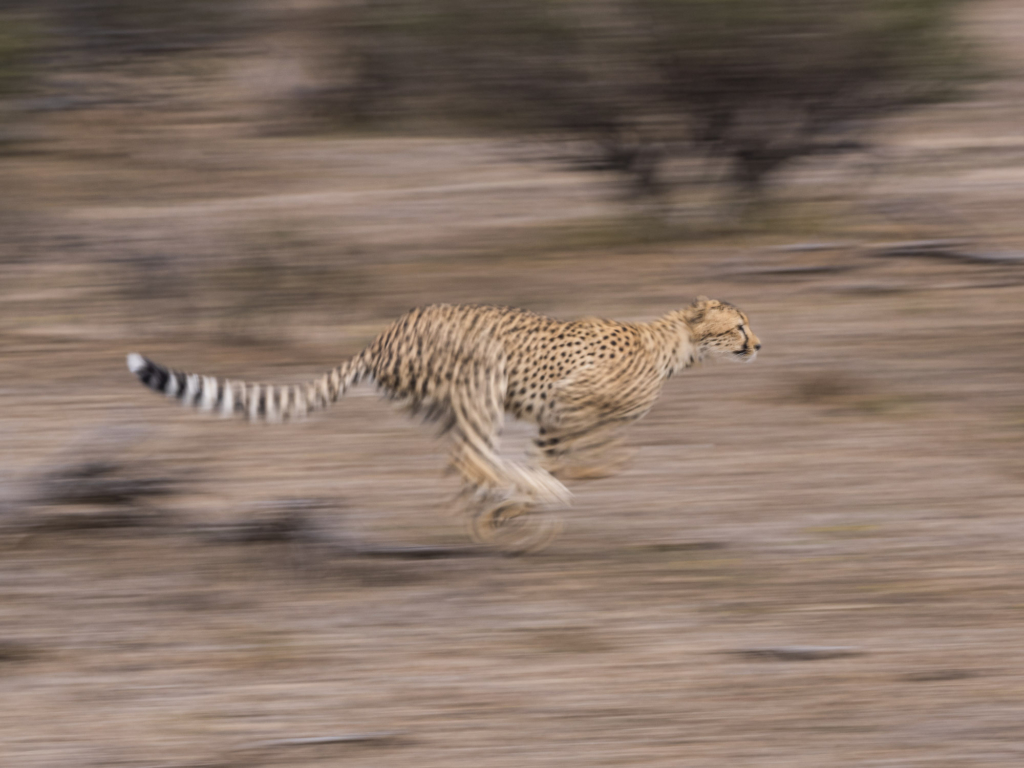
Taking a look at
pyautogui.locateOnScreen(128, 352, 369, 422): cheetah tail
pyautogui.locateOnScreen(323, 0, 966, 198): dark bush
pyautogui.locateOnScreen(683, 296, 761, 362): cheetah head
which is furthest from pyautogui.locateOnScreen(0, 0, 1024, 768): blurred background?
pyautogui.locateOnScreen(683, 296, 761, 362): cheetah head

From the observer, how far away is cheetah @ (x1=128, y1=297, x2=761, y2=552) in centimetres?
555

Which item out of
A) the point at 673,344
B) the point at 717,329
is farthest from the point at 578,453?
the point at 717,329

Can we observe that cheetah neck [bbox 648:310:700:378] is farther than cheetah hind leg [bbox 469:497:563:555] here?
Yes

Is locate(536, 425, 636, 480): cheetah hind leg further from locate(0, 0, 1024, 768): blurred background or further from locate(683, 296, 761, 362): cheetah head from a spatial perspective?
locate(683, 296, 761, 362): cheetah head

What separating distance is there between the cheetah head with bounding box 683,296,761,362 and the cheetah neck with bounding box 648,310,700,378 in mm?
25

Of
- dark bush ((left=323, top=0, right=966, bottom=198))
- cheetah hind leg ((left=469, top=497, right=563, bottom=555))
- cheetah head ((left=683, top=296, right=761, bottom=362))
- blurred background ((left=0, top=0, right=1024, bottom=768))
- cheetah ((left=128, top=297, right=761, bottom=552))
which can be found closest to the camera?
blurred background ((left=0, top=0, right=1024, bottom=768))

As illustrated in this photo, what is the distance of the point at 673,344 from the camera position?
20.3 ft

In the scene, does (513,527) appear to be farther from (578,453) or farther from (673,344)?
(673,344)

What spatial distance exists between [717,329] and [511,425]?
962 millimetres

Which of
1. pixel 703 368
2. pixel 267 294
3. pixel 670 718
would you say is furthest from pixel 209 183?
pixel 670 718

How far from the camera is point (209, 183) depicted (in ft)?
44.0

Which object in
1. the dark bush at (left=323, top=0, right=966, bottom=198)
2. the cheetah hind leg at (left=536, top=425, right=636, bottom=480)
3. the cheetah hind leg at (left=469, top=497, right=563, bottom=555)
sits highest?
the dark bush at (left=323, top=0, right=966, bottom=198)

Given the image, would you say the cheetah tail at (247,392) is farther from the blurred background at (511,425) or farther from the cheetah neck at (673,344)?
the cheetah neck at (673,344)

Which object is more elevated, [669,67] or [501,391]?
[669,67]
